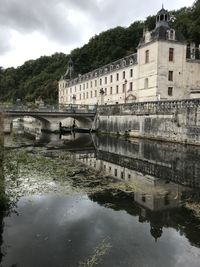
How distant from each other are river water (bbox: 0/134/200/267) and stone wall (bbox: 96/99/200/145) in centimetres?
789

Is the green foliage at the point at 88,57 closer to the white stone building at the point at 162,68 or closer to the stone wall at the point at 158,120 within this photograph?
the white stone building at the point at 162,68

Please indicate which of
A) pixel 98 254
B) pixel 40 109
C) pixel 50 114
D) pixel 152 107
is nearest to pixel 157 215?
pixel 98 254

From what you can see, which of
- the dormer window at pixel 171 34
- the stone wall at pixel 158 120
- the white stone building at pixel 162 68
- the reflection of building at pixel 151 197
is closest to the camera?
the reflection of building at pixel 151 197

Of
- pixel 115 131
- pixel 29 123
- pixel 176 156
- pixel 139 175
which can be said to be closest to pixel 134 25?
pixel 29 123

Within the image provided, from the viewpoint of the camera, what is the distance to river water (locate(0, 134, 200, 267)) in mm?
5957

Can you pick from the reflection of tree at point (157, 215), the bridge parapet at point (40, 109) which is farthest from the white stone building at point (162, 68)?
the reflection of tree at point (157, 215)

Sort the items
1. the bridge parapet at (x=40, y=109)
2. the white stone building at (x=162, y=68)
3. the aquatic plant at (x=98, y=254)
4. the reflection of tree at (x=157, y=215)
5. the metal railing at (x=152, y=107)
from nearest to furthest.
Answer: the aquatic plant at (x=98, y=254)
the reflection of tree at (x=157, y=215)
the metal railing at (x=152, y=107)
the white stone building at (x=162, y=68)
the bridge parapet at (x=40, y=109)

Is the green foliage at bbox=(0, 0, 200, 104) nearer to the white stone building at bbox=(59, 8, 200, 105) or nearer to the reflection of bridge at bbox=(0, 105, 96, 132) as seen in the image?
the white stone building at bbox=(59, 8, 200, 105)

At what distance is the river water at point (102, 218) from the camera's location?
5.96 meters

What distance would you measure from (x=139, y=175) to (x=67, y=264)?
25.8 feet

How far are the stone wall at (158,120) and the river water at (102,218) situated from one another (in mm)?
7890

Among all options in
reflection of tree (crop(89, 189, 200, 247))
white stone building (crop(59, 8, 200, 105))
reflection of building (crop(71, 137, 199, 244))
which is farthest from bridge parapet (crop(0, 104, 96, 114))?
reflection of tree (crop(89, 189, 200, 247))

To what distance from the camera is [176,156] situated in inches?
691

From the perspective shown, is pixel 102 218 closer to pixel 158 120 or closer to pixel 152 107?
pixel 158 120
